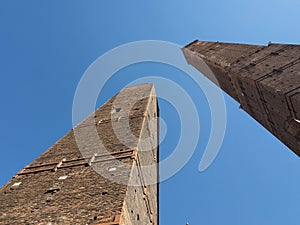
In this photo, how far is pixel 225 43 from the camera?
18656 mm

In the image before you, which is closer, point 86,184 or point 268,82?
point 86,184

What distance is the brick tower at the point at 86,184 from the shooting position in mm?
6125

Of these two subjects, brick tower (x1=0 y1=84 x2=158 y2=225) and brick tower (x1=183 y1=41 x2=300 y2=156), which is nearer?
brick tower (x1=0 y1=84 x2=158 y2=225)

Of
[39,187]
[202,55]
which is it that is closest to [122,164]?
[39,187]

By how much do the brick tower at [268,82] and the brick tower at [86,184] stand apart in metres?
3.89

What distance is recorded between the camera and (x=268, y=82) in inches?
414

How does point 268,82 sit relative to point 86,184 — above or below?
above

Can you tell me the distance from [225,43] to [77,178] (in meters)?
13.3

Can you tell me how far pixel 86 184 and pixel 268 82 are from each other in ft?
20.2

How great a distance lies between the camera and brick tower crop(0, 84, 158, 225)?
6.12 meters

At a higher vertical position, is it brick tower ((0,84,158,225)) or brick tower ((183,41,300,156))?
brick tower ((183,41,300,156))

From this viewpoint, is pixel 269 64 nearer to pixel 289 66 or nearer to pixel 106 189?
pixel 289 66

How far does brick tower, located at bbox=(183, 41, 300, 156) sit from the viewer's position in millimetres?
9531

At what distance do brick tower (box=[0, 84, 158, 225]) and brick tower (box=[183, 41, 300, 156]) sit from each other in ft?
12.8
